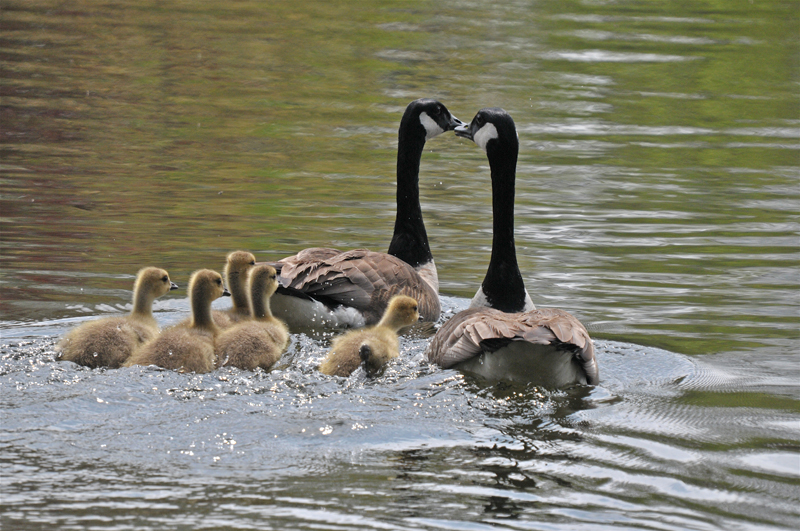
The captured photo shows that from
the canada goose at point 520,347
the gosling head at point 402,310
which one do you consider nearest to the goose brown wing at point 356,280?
the gosling head at point 402,310

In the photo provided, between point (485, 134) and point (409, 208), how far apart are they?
1562 mm

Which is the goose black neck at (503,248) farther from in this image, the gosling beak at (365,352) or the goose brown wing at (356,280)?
the gosling beak at (365,352)

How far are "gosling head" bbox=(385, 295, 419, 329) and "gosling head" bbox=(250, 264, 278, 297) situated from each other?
982mm

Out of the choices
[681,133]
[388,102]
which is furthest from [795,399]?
[388,102]

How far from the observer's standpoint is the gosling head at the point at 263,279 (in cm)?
827

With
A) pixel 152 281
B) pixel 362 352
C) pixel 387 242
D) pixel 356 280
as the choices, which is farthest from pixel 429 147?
pixel 362 352

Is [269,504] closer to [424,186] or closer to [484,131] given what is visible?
[484,131]

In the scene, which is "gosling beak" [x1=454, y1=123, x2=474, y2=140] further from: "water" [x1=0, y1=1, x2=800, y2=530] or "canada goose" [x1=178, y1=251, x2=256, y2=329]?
"canada goose" [x1=178, y1=251, x2=256, y2=329]

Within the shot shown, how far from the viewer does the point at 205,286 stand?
25.1 feet

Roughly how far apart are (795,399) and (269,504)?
4132 millimetres

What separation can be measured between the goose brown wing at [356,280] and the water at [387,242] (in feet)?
1.65

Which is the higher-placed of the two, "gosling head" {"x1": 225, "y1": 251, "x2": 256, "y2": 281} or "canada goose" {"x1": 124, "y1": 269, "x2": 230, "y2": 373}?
"gosling head" {"x1": 225, "y1": 251, "x2": 256, "y2": 281}

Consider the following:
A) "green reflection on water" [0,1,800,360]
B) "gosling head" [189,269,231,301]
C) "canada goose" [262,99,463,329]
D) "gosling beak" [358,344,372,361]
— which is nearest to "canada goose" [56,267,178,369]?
"gosling head" [189,269,231,301]

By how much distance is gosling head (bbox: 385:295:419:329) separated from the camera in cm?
815
